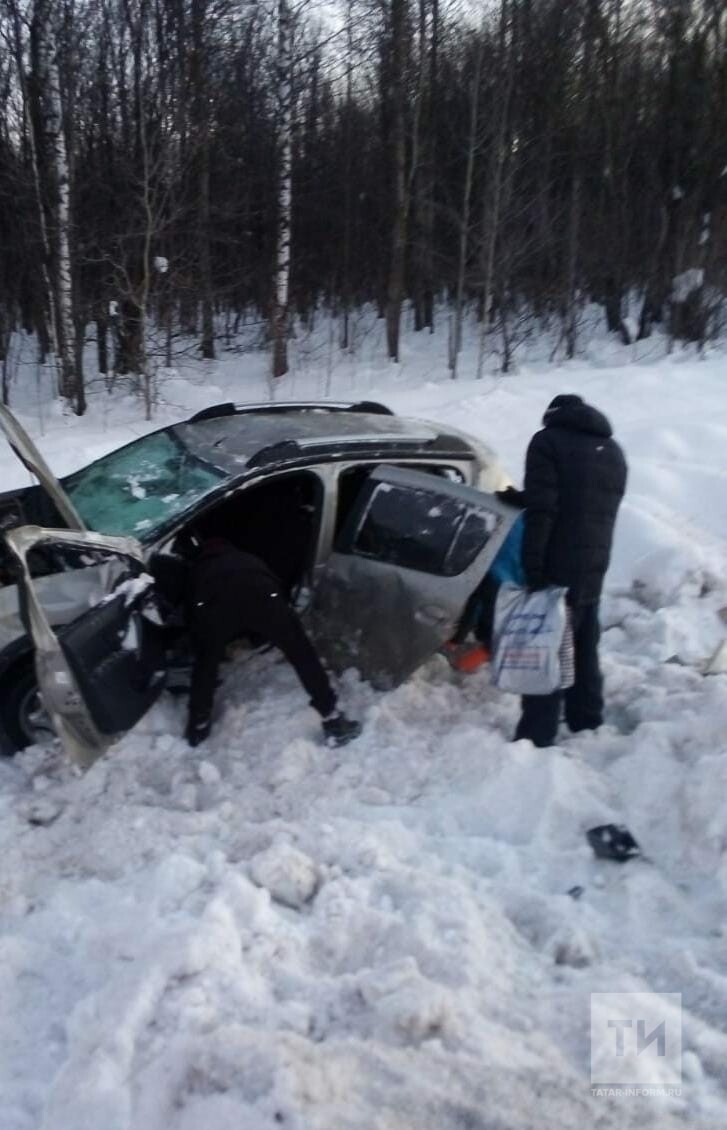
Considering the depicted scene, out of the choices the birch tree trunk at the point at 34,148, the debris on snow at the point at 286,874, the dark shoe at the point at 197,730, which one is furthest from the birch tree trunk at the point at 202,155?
the debris on snow at the point at 286,874

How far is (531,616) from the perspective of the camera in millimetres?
4371

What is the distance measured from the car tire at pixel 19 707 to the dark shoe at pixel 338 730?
4.78ft

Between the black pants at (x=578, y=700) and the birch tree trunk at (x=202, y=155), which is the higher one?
the birch tree trunk at (x=202, y=155)

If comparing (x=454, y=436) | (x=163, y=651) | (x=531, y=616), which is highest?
(x=454, y=436)

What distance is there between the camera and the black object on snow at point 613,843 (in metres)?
3.82

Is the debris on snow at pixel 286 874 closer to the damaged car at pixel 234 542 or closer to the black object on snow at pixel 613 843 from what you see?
the damaged car at pixel 234 542

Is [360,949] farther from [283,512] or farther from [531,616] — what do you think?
[283,512]

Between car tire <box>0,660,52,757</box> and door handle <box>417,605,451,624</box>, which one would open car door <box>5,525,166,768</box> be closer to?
car tire <box>0,660,52,757</box>

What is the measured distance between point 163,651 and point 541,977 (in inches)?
95.6

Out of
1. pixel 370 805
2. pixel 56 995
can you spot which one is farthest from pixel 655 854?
pixel 56 995

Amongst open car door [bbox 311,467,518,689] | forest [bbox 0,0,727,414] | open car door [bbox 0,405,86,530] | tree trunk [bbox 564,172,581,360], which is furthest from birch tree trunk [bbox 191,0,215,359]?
open car door [bbox 311,467,518,689]

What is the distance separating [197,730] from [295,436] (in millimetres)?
1753

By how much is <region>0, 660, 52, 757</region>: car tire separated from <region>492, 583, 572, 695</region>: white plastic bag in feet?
7.58

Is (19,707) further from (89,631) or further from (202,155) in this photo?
(202,155)
